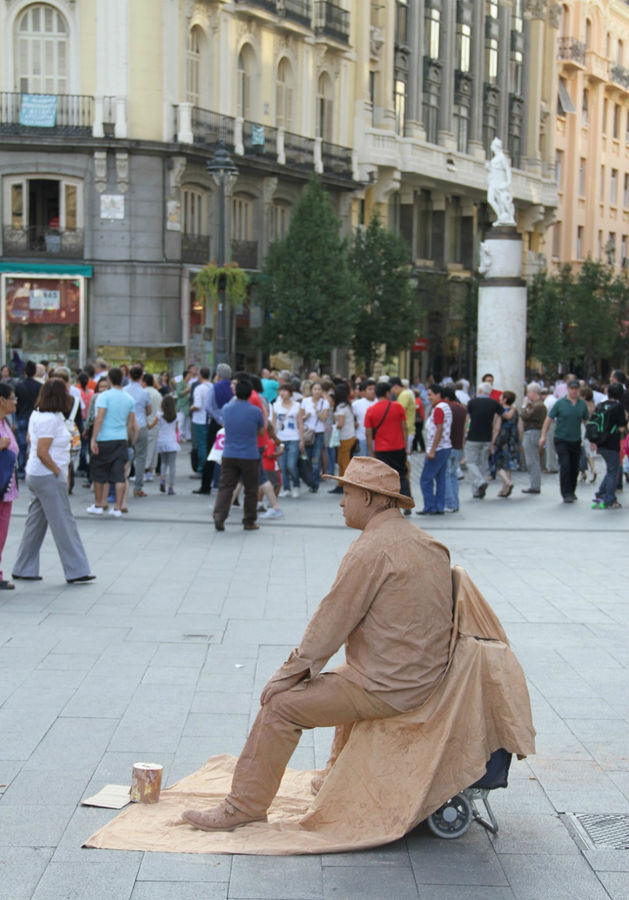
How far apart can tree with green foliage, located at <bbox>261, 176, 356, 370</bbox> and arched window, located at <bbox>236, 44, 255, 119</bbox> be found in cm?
319

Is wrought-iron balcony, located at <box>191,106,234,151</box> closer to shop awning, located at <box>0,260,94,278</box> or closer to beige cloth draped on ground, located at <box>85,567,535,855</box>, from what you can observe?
shop awning, located at <box>0,260,94,278</box>

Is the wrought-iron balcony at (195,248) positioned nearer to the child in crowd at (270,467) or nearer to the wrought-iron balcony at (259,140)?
the wrought-iron balcony at (259,140)

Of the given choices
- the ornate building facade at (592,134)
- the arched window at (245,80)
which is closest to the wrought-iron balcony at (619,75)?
the ornate building facade at (592,134)

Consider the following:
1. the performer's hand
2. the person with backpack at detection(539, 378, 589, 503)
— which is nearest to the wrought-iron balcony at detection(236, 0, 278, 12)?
the person with backpack at detection(539, 378, 589, 503)

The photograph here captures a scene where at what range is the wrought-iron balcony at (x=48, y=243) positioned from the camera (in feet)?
114

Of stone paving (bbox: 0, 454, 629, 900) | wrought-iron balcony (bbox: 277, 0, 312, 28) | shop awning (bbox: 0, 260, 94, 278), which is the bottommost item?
stone paving (bbox: 0, 454, 629, 900)

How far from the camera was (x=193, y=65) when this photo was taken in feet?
122

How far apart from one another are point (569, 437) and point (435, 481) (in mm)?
2699

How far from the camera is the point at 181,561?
1285 cm

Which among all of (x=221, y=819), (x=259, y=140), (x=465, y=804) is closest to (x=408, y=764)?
(x=465, y=804)

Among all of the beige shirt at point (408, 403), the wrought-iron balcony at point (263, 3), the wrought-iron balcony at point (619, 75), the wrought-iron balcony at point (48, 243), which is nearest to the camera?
the beige shirt at point (408, 403)

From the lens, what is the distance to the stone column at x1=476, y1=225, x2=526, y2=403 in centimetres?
2964

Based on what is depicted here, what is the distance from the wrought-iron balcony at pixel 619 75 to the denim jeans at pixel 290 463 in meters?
56.5

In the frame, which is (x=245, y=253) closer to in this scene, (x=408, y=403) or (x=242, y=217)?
(x=242, y=217)
